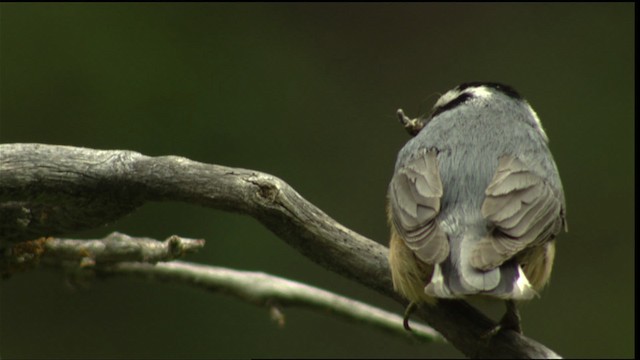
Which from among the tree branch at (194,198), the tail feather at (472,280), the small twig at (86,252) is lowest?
the small twig at (86,252)

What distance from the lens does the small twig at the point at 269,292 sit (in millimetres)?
3936

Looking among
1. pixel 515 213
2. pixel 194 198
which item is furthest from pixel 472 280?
pixel 194 198

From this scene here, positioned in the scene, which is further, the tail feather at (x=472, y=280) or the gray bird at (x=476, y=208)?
the gray bird at (x=476, y=208)

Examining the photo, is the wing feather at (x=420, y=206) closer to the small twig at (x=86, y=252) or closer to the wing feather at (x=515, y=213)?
the wing feather at (x=515, y=213)

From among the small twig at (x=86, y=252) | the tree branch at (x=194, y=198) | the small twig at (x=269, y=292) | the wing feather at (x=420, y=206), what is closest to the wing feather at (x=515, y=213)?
the wing feather at (x=420, y=206)

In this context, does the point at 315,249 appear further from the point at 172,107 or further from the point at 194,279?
the point at 172,107

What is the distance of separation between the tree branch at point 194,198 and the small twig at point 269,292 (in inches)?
27.5

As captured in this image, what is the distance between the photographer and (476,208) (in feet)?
10.9

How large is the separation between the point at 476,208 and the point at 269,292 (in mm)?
1024

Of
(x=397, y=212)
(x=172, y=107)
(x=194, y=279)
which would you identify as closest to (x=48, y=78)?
(x=172, y=107)

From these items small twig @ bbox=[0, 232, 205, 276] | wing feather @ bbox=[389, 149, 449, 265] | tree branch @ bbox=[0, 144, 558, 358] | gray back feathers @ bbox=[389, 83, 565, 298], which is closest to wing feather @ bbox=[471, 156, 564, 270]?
gray back feathers @ bbox=[389, 83, 565, 298]

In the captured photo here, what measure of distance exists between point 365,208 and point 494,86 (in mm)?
2529

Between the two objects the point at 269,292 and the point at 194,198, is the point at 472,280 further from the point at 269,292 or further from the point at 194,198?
the point at 269,292

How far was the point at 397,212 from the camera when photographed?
3.38 metres
